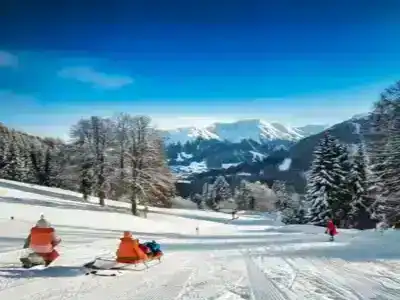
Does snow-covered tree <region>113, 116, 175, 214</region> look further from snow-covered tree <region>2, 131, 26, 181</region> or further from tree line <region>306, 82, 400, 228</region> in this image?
snow-covered tree <region>2, 131, 26, 181</region>

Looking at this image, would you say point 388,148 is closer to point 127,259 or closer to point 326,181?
point 326,181

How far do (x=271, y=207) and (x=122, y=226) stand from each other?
407ft

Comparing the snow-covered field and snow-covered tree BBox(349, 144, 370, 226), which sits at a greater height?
snow-covered tree BBox(349, 144, 370, 226)

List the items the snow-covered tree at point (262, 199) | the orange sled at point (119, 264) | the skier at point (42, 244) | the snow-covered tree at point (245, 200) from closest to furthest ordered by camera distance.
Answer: the orange sled at point (119, 264) < the skier at point (42, 244) < the snow-covered tree at point (245, 200) < the snow-covered tree at point (262, 199)

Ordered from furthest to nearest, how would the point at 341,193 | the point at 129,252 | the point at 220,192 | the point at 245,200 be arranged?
the point at 220,192 < the point at 245,200 < the point at 341,193 < the point at 129,252

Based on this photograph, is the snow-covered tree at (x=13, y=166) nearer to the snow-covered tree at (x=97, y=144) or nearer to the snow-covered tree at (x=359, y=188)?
the snow-covered tree at (x=97, y=144)

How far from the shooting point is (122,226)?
40.6 meters

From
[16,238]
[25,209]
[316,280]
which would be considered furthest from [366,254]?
[25,209]

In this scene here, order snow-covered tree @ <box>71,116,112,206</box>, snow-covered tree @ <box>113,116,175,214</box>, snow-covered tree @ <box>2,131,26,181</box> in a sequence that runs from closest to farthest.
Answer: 1. snow-covered tree @ <box>113,116,175,214</box>
2. snow-covered tree @ <box>71,116,112,206</box>
3. snow-covered tree @ <box>2,131,26,181</box>

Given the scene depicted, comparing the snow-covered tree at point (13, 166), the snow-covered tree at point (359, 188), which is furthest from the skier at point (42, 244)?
the snow-covered tree at point (13, 166)

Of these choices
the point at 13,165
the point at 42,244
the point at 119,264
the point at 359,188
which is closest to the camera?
the point at 119,264

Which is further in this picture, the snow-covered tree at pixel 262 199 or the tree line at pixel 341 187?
the snow-covered tree at pixel 262 199

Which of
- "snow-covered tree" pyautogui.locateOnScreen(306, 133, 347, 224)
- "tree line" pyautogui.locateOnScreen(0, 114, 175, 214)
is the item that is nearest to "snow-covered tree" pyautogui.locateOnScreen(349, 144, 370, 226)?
"snow-covered tree" pyautogui.locateOnScreen(306, 133, 347, 224)

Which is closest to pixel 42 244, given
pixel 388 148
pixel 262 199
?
pixel 388 148
